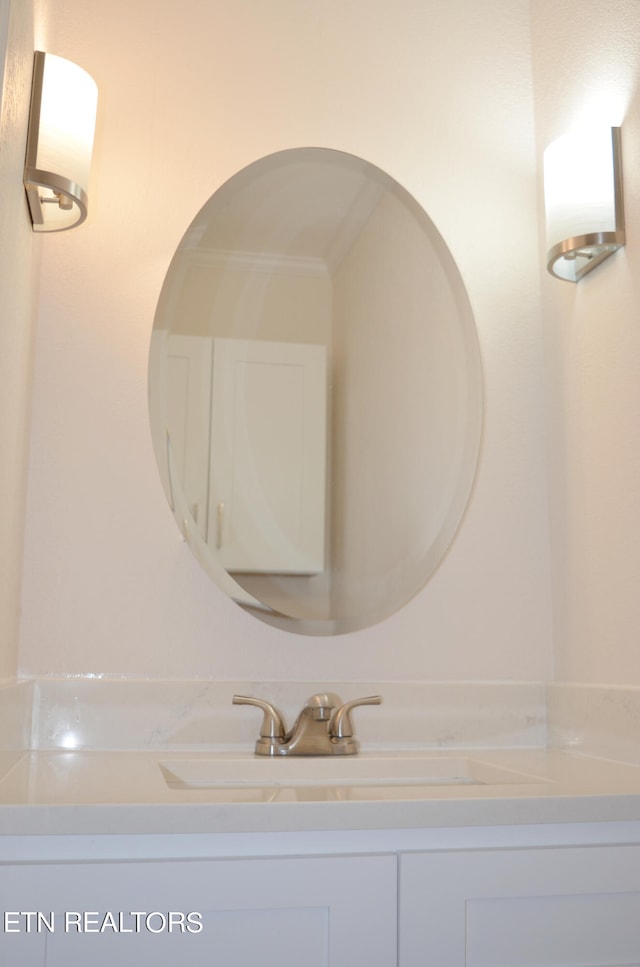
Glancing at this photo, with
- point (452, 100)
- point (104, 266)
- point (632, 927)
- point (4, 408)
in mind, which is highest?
point (452, 100)

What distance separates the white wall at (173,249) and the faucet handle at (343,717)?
0.36 feet

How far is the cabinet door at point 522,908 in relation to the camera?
3.07 feet

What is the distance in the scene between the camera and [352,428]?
1.52m

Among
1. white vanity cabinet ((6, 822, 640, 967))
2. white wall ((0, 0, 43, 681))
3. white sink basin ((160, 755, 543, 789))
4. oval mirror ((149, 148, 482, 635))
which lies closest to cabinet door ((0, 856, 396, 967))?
white vanity cabinet ((6, 822, 640, 967))

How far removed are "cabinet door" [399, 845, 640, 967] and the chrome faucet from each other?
15.7 inches

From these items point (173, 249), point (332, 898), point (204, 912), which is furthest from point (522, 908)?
point (173, 249)

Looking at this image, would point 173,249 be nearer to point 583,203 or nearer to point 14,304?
point 14,304

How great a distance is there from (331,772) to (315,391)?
0.61 meters

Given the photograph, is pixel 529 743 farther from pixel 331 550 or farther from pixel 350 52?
pixel 350 52

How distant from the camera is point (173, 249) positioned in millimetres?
1504

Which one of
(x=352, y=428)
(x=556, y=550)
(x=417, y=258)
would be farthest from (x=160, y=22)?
(x=556, y=550)

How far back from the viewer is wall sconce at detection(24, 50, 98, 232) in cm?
126

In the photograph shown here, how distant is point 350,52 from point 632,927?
146 centimetres

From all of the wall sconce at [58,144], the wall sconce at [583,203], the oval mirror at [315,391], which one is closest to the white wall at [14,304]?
the wall sconce at [58,144]
